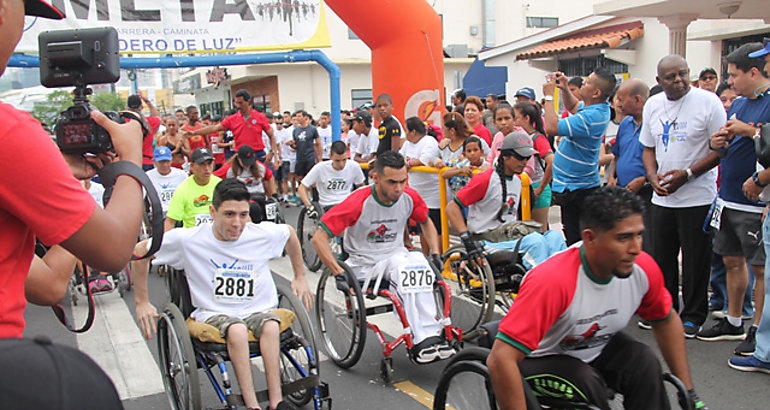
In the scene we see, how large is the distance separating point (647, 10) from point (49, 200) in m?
11.3

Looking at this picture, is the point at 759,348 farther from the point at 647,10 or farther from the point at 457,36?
the point at 457,36

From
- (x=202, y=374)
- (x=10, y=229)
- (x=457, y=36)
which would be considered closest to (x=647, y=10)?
(x=202, y=374)

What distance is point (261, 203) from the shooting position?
856 cm

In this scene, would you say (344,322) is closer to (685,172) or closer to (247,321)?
(247,321)

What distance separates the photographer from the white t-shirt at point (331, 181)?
801cm

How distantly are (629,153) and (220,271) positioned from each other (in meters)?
3.73

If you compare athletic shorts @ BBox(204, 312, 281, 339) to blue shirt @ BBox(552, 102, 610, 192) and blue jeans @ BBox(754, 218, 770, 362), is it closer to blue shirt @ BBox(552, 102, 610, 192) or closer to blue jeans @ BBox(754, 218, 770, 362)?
blue jeans @ BBox(754, 218, 770, 362)

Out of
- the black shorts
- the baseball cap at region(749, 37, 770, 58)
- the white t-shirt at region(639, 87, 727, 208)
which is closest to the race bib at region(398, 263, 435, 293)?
the white t-shirt at region(639, 87, 727, 208)

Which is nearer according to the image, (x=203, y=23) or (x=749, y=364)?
(x=749, y=364)

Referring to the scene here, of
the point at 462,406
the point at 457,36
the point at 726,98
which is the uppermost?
the point at 457,36

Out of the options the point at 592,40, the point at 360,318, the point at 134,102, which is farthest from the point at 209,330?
the point at 592,40

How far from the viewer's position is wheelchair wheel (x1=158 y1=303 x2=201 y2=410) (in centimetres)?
354

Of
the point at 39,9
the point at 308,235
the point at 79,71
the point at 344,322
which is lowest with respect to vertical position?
the point at 344,322

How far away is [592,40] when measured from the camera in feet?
53.9
